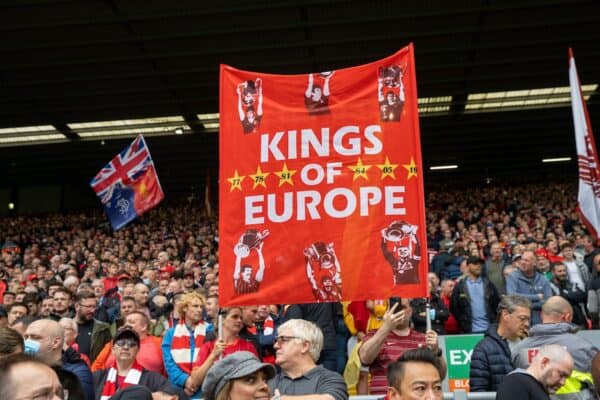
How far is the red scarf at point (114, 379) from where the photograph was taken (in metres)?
5.10

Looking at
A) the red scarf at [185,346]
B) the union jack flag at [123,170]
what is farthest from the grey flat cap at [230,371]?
the union jack flag at [123,170]

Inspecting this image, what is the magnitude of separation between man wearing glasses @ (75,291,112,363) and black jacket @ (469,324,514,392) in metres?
4.09

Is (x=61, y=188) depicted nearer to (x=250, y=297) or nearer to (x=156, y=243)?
(x=156, y=243)

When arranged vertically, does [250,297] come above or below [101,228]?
below

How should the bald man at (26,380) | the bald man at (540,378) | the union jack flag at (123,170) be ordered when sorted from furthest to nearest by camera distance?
the union jack flag at (123,170) < the bald man at (540,378) < the bald man at (26,380)

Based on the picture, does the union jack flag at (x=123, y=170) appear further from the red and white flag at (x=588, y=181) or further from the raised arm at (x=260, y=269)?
the raised arm at (x=260, y=269)

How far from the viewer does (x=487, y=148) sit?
31281 millimetres

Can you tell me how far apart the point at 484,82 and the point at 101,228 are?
14.4 metres

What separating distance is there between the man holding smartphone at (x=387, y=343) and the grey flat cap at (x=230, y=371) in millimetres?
1580

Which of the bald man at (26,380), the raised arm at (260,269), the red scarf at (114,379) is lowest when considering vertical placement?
the red scarf at (114,379)

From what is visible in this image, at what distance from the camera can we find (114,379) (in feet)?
17.4

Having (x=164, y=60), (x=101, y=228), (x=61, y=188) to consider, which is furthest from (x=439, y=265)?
(x=61, y=188)

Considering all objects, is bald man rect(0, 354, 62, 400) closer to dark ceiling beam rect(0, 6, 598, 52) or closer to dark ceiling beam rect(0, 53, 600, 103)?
dark ceiling beam rect(0, 6, 598, 52)

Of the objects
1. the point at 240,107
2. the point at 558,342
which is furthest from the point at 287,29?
the point at 558,342
